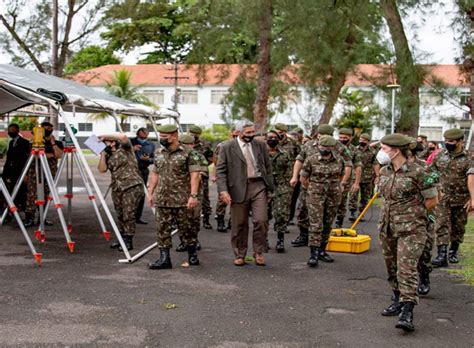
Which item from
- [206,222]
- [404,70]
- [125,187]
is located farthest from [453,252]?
[404,70]

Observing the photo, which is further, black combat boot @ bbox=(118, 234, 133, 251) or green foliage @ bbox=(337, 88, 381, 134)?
green foliage @ bbox=(337, 88, 381, 134)

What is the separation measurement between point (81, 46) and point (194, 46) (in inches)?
265

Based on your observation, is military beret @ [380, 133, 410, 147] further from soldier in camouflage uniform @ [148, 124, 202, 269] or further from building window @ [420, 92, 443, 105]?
building window @ [420, 92, 443, 105]

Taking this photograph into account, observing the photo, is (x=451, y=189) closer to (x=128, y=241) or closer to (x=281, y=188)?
(x=281, y=188)

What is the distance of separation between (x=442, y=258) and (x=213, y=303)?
3.53 meters

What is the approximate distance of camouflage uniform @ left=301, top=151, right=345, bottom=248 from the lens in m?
8.16

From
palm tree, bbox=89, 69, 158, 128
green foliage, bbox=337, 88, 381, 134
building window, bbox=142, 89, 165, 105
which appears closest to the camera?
green foliage, bbox=337, 88, 381, 134

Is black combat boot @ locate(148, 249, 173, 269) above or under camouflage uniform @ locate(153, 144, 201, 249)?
under

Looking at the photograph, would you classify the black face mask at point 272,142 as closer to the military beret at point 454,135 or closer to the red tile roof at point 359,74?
the military beret at point 454,135

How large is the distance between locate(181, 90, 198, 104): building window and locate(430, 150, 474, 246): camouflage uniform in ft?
166

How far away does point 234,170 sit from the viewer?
8.02 m

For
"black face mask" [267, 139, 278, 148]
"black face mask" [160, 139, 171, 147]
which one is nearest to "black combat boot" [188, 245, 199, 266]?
"black face mask" [160, 139, 171, 147]

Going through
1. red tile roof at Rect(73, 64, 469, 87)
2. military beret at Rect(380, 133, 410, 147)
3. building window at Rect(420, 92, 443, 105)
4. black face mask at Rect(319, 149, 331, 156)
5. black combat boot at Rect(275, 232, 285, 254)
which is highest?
red tile roof at Rect(73, 64, 469, 87)

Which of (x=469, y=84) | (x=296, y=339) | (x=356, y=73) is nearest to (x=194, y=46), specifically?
(x=356, y=73)
